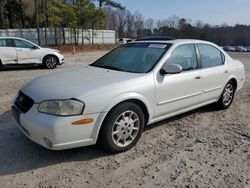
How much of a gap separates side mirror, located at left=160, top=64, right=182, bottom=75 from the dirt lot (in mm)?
1004

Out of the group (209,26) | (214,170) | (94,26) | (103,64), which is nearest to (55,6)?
(94,26)

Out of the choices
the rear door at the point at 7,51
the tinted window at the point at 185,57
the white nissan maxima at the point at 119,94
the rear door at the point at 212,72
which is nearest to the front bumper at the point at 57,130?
the white nissan maxima at the point at 119,94

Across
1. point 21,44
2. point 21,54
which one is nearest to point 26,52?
point 21,54

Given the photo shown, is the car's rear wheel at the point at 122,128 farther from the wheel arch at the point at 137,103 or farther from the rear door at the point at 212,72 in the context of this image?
the rear door at the point at 212,72

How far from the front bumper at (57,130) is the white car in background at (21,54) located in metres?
8.69

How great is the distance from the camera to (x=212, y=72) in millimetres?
4938

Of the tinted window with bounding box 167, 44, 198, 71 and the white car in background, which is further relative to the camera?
the white car in background

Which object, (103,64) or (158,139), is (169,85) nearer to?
(158,139)

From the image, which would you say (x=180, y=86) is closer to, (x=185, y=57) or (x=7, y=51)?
(x=185, y=57)

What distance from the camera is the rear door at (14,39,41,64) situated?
36.9 ft

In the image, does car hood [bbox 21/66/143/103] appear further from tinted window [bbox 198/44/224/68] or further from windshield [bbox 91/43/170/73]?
tinted window [bbox 198/44/224/68]

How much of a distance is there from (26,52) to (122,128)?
914 cm

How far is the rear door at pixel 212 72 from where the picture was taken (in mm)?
4828

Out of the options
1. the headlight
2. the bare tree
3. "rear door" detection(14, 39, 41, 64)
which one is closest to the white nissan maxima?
the headlight
